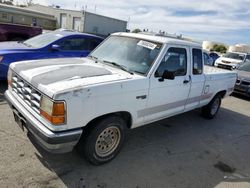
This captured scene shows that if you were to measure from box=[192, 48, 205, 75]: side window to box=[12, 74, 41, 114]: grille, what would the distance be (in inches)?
123

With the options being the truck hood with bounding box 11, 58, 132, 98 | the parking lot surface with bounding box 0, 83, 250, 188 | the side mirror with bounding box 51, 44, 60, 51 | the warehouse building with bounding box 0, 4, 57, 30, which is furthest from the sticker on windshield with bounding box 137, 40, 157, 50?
the warehouse building with bounding box 0, 4, 57, 30

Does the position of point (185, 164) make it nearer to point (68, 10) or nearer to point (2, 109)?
point (2, 109)

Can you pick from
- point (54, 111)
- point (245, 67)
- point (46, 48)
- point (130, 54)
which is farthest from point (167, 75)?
point (245, 67)

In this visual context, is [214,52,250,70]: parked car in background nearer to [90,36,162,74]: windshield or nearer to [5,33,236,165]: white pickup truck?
[5,33,236,165]: white pickup truck

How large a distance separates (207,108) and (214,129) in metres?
0.69

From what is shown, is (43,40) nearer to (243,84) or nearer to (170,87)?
(170,87)

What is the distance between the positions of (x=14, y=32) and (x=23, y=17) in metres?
28.6

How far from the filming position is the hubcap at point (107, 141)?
Answer: 3491 mm

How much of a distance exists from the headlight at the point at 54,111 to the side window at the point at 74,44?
176 inches

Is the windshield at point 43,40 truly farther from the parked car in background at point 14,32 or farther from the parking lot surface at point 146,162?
the parked car in background at point 14,32

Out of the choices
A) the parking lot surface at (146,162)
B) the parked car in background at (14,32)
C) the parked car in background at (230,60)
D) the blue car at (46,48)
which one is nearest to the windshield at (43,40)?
the blue car at (46,48)

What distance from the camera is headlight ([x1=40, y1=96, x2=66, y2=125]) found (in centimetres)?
282

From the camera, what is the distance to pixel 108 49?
455 centimetres

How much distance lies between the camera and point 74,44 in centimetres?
743
